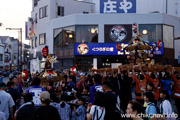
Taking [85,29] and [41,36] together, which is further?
[41,36]

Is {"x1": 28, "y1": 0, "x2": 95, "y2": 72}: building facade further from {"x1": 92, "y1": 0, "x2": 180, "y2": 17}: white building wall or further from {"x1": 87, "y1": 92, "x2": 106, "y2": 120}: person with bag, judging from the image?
{"x1": 87, "y1": 92, "x2": 106, "y2": 120}: person with bag

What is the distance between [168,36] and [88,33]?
35.5 ft

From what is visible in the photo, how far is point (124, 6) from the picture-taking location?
103 ft

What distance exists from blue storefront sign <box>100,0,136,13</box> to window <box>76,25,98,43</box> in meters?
2.59

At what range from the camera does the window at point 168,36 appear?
103 feet

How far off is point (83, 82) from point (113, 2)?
21274 millimetres

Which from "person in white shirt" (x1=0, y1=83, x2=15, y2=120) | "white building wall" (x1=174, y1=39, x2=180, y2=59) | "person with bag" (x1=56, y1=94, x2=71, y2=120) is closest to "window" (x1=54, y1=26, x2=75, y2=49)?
"white building wall" (x1=174, y1=39, x2=180, y2=59)

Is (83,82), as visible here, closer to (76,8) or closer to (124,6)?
(124,6)

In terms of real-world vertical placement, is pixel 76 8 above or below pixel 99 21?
above

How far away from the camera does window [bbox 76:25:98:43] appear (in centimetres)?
3145

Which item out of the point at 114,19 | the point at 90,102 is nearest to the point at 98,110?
the point at 90,102

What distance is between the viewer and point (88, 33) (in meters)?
31.5

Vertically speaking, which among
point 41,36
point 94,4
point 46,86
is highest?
point 94,4

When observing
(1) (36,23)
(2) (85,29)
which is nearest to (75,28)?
(2) (85,29)
